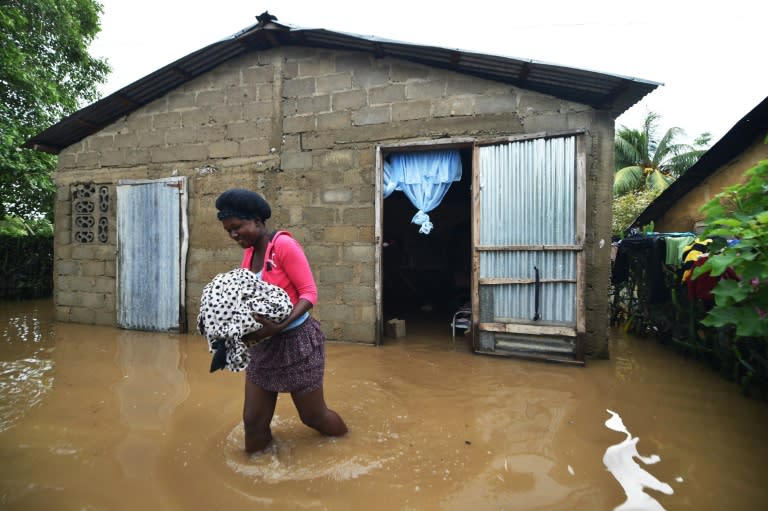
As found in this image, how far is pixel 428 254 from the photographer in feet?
32.6

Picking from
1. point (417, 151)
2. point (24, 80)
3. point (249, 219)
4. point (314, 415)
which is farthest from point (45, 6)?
point (314, 415)

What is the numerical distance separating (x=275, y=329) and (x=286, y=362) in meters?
0.24

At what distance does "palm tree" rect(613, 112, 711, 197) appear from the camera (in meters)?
17.5

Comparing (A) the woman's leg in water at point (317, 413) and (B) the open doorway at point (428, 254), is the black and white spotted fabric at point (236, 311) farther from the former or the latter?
(B) the open doorway at point (428, 254)

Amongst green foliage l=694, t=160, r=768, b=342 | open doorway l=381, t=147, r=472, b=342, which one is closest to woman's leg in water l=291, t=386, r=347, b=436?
green foliage l=694, t=160, r=768, b=342

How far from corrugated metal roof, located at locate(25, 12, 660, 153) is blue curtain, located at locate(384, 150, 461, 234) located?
3.41 feet

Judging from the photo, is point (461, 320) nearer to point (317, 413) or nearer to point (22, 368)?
point (317, 413)

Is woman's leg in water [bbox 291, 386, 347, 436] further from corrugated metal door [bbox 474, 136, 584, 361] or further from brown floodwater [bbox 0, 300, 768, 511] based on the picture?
Result: corrugated metal door [bbox 474, 136, 584, 361]

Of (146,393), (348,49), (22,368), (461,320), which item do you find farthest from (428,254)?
(22,368)

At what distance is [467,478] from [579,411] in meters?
1.40

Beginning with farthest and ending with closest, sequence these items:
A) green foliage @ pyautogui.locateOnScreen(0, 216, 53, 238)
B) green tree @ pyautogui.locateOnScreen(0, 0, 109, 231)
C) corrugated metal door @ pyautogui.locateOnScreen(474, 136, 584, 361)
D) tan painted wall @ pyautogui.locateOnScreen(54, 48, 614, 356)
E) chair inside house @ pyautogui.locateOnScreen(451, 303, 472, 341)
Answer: green tree @ pyautogui.locateOnScreen(0, 0, 109, 231), green foliage @ pyautogui.locateOnScreen(0, 216, 53, 238), chair inside house @ pyautogui.locateOnScreen(451, 303, 472, 341), tan painted wall @ pyautogui.locateOnScreen(54, 48, 614, 356), corrugated metal door @ pyautogui.locateOnScreen(474, 136, 584, 361)

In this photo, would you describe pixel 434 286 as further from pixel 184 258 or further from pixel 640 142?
pixel 640 142

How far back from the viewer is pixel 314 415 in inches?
92.5

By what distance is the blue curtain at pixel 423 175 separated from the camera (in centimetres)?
493
